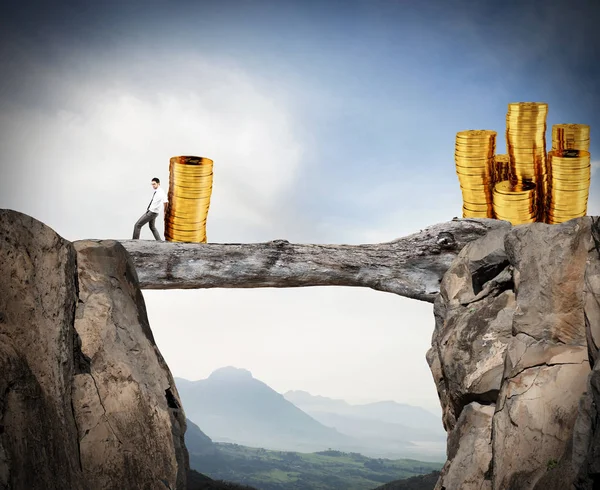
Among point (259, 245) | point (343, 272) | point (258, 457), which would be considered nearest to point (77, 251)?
point (259, 245)

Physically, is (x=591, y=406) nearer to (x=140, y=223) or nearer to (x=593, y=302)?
(x=593, y=302)

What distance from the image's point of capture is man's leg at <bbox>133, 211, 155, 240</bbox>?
355 inches

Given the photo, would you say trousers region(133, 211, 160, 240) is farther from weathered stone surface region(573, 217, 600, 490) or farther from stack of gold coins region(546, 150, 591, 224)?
weathered stone surface region(573, 217, 600, 490)

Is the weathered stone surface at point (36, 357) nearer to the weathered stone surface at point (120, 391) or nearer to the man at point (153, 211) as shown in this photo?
the weathered stone surface at point (120, 391)

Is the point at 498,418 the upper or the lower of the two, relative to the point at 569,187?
lower

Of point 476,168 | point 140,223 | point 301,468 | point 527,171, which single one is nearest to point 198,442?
→ point 301,468

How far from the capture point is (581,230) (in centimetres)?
623

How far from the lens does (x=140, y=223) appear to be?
909cm

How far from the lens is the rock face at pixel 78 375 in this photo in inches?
192

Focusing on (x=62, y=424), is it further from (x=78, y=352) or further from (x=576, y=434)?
(x=576, y=434)

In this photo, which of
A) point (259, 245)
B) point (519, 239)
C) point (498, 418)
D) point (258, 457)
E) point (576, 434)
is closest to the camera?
point (576, 434)

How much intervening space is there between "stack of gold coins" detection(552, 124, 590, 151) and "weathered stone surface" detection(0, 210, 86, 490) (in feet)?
21.4

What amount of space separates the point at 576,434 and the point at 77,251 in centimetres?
435

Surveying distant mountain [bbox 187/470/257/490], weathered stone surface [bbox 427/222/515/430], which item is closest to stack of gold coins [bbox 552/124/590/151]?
weathered stone surface [bbox 427/222/515/430]
